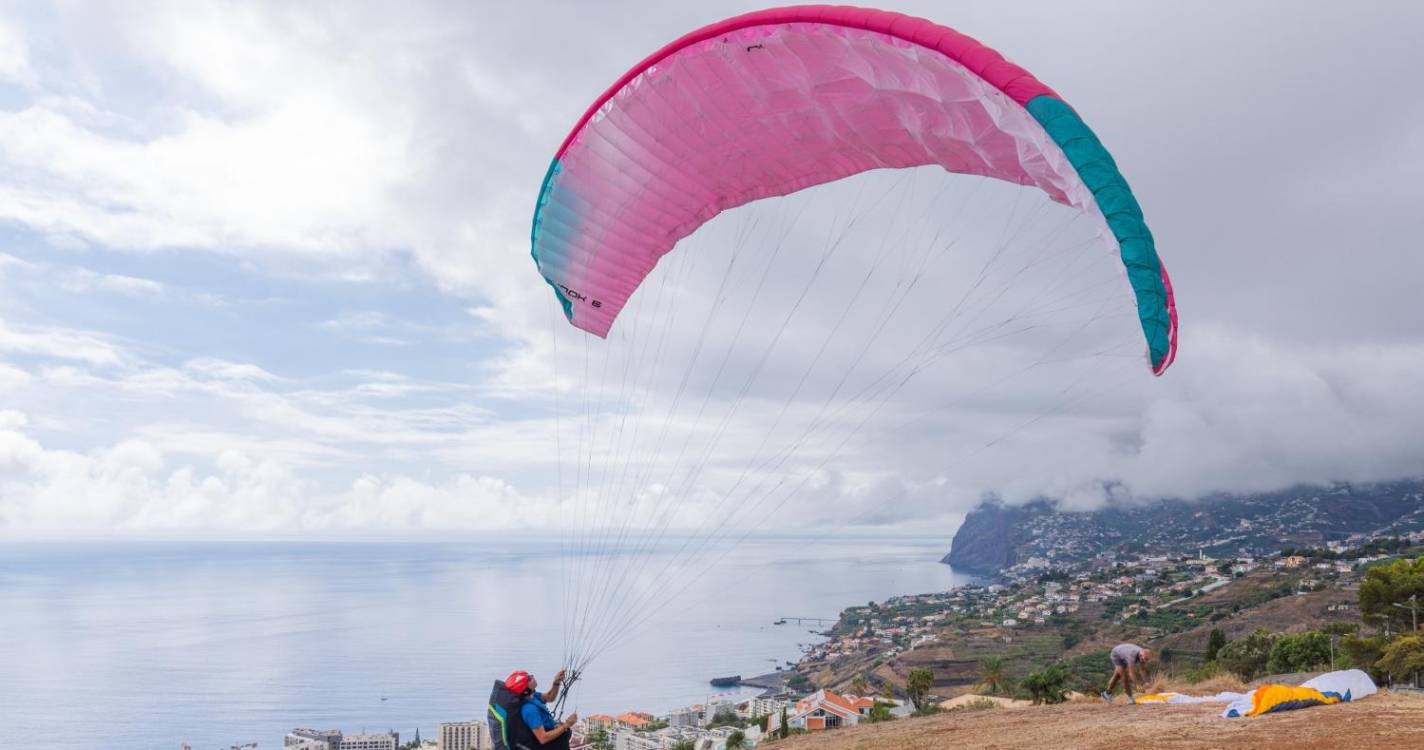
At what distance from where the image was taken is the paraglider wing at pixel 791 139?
491 centimetres

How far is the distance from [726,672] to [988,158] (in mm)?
50767

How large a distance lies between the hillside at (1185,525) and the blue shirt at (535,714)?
86.2m

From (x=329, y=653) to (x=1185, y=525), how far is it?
97.5 meters

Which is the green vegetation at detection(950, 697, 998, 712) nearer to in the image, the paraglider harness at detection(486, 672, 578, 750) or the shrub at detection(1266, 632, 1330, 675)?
the paraglider harness at detection(486, 672, 578, 750)

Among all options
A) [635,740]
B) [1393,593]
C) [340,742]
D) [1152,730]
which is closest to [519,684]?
[1152,730]

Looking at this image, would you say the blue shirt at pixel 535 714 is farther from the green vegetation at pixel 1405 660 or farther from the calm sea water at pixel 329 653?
the green vegetation at pixel 1405 660

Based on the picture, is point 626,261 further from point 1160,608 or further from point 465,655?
point 465,655

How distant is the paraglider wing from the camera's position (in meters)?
4.91

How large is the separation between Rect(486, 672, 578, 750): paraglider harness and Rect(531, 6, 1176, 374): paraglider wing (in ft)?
12.9

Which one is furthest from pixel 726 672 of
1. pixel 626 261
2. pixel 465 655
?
pixel 626 261

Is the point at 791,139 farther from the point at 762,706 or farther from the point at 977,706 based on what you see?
the point at 762,706

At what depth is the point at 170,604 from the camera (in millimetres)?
100625

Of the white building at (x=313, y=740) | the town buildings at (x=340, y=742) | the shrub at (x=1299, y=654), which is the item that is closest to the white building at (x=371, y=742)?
the town buildings at (x=340, y=742)

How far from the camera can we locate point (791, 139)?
6.92 meters
